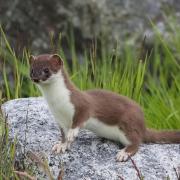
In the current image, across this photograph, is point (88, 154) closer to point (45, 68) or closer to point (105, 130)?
point (105, 130)

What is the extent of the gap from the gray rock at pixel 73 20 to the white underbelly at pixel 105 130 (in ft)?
11.3

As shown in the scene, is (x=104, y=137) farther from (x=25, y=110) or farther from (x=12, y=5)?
(x=12, y=5)

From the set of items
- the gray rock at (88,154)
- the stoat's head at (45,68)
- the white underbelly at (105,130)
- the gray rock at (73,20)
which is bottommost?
the gray rock at (88,154)

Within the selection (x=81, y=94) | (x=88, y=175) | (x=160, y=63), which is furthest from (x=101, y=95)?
(x=160, y=63)

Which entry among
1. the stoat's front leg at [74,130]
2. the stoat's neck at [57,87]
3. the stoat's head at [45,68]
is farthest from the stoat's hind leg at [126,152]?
the stoat's head at [45,68]

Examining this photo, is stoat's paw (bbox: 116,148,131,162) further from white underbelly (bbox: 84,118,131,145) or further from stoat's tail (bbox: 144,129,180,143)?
stoat's tail (bbox: 144,129,180,143)

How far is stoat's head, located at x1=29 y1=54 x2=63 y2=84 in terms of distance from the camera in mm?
4052

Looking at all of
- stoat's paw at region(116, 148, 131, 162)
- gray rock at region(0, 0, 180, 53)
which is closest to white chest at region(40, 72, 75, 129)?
stoat's paw at region(116, 148, 131, 162)

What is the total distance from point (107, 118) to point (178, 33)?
2424 mm

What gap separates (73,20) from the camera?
782 cm

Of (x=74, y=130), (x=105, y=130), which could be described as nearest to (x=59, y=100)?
(x=74, y=130)

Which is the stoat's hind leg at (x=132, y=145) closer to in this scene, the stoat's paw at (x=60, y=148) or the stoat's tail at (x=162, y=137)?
the stoat's tail at (x=162, y=137)

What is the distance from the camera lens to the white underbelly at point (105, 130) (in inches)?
170

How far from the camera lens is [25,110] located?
473 cm
